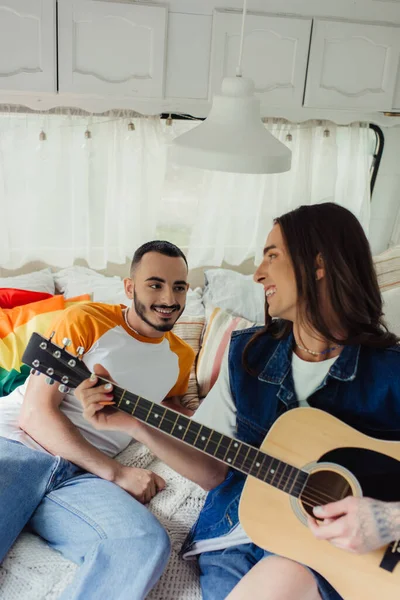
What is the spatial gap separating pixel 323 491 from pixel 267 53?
152cm

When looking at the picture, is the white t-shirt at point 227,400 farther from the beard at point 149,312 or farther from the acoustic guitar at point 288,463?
the beard at point 149,312

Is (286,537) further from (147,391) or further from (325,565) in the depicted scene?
(147,391)

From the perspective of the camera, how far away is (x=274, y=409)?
136 centimetres

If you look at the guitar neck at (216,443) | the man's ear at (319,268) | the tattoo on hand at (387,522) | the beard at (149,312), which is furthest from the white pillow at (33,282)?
the tattoo on hand at (387,522)

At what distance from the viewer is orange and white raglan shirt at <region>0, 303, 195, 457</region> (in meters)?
1.63

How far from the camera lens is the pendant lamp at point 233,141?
1.24 metres

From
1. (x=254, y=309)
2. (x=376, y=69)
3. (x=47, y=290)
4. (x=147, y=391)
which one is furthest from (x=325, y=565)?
(x=376, y=69)

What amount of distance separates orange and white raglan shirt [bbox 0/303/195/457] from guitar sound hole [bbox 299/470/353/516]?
0.60 m

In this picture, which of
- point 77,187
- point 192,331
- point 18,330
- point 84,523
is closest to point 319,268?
point 84,523

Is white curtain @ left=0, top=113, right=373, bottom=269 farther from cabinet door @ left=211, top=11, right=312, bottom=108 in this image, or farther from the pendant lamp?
the pendant lamp

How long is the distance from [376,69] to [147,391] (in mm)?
1442

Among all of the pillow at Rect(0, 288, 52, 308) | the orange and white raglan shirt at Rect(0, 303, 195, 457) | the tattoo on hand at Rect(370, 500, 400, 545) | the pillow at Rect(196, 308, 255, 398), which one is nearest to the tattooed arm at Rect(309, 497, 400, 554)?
the tattoo on hand at Rect(370, 500, 400, 545)

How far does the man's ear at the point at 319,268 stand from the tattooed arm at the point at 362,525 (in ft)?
1.60

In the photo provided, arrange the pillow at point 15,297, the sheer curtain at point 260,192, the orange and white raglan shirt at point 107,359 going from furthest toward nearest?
1. the sheer curtain at point 260,192
2. the pillow at point 15,297
3. the orange and white raglan shirt at point 107,359
